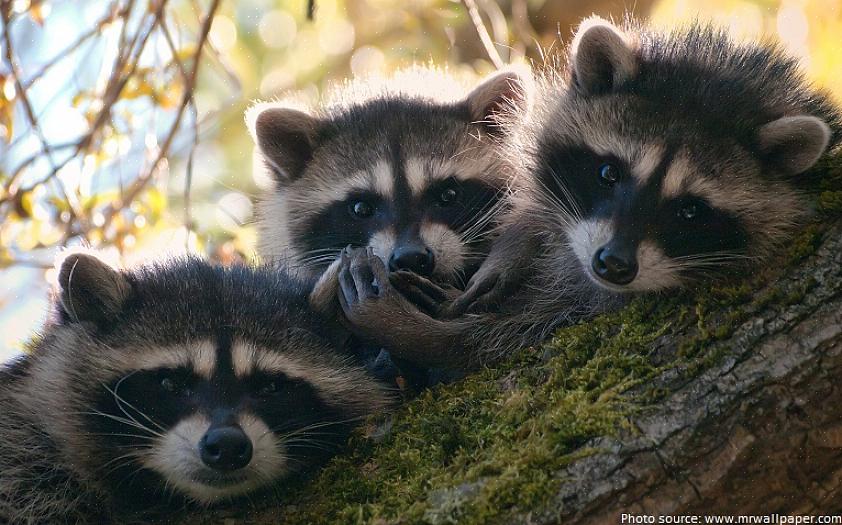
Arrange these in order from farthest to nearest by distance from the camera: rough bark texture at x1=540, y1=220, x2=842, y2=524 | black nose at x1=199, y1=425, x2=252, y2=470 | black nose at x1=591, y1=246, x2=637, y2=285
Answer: black nose at x1=591, y1=246, x2=637, y2=285 < black nose at x1=199, y1=425, x2=252, y2=470 < rough bark texture at x1=540, y1=220, x2=842, y2=524

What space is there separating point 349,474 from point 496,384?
0.63 metres

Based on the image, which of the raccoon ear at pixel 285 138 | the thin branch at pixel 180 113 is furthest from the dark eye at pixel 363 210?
the thin branch at pixel 180 113

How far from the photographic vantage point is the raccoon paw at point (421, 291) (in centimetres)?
435

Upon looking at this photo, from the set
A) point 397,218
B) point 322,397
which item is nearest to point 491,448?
point 322,397

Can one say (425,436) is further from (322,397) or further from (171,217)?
(171,217)

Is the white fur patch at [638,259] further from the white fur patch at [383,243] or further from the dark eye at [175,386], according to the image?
the dark eye at [175,386]

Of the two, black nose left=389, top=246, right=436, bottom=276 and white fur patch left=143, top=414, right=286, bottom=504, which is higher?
black nose left=389, top=246, right=436, bottom=276

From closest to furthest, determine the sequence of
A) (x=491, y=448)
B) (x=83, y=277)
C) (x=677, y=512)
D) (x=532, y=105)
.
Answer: (x=677, y=512)
(x=491, y=448)
(x=83, y=277)
(x=532, y=105)

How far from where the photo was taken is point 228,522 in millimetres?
3377

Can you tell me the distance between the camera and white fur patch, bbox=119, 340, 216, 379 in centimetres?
364

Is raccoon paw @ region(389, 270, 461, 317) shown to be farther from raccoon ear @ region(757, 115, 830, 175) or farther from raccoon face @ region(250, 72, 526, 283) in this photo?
raccoon ear @ region(757, 115, 830, 175)

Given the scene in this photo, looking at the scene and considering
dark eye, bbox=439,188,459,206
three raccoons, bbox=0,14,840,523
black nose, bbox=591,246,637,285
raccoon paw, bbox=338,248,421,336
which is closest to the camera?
three raccoons, bbox=0,14,840,523

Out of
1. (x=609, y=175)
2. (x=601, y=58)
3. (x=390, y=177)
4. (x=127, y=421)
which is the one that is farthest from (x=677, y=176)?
(x=127, y=421)

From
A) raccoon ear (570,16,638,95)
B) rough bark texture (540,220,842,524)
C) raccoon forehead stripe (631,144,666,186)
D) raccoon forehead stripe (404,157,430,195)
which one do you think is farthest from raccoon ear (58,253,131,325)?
raccoon ear (570,16,638,95)
